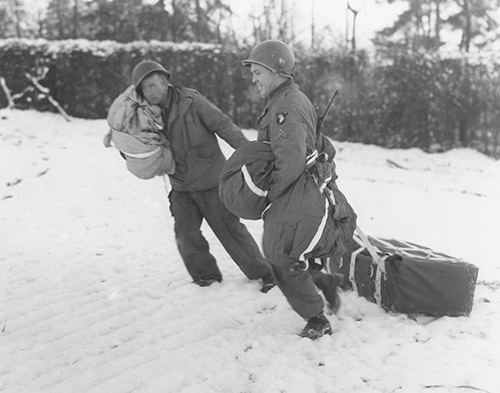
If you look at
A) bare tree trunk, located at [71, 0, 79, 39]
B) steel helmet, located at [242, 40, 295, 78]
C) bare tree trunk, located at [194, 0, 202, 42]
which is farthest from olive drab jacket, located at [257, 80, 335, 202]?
bare tree trunk, located at [71, 0, 79, 39]

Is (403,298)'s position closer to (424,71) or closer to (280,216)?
(280,216)

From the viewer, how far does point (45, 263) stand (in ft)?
18.8

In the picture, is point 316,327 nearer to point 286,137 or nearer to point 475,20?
point 286,137

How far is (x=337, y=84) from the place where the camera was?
15.1 meters

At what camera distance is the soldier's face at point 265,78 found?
3555mm

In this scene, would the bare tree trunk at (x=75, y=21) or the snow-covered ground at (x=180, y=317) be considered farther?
the bare tree trunk at (x=75, y=21)

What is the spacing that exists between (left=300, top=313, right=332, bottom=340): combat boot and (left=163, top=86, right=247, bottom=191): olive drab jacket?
145cm

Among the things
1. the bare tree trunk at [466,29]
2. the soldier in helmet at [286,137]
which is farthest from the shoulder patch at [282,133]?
the bare tree trunk at [466,29]

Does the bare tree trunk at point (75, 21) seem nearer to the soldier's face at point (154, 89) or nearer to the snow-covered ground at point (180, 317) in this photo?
the snow-covered ground at point (180, 317)

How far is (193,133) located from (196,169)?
29 cm

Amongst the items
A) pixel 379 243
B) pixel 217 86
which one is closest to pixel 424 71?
pixel 217 86

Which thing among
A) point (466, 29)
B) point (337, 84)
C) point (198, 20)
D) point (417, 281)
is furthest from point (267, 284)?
point (198, 20)

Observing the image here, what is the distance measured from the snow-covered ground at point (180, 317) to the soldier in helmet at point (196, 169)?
276 mm

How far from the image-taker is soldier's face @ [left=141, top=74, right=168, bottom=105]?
4.34m
